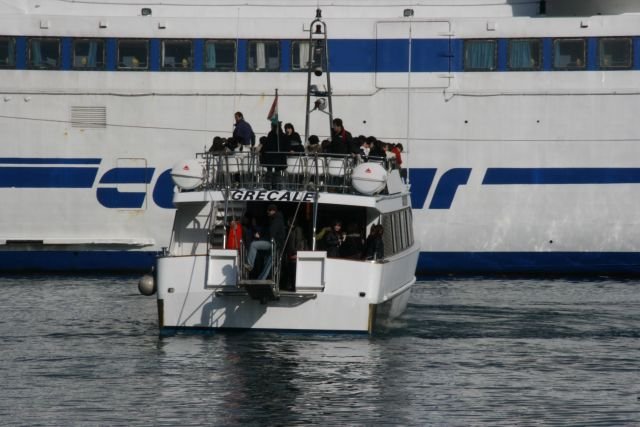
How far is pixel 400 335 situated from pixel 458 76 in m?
12.2

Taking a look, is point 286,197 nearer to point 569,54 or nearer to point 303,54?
point 303,54

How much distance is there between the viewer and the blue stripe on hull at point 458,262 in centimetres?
3738

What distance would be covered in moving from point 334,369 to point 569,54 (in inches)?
642

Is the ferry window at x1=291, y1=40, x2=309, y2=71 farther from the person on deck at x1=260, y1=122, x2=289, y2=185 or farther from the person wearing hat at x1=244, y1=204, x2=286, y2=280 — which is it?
the person wearing hat at x1=244, y1=204, x2=286, y2=280

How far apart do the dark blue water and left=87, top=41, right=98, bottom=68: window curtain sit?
8.11m

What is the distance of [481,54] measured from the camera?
3725 centimetres

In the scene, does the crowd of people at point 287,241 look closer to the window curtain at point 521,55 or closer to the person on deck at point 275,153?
the person on deck at point 275,153

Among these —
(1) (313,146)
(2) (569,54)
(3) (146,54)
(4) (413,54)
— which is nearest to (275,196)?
(1) (313,146)

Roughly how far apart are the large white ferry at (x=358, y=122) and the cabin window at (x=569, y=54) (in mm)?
34

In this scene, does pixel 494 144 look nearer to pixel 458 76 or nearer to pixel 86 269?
pixel 458 76

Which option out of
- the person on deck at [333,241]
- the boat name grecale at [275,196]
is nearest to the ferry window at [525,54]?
the person on deck at [333,241]

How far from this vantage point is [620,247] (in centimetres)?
3731

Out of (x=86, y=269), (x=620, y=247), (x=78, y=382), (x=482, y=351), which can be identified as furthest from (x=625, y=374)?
(x=86, y=269)

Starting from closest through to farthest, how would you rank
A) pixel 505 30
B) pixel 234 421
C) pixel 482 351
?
pixel 234 421 < pixel 482 351 < pixel 505 30
